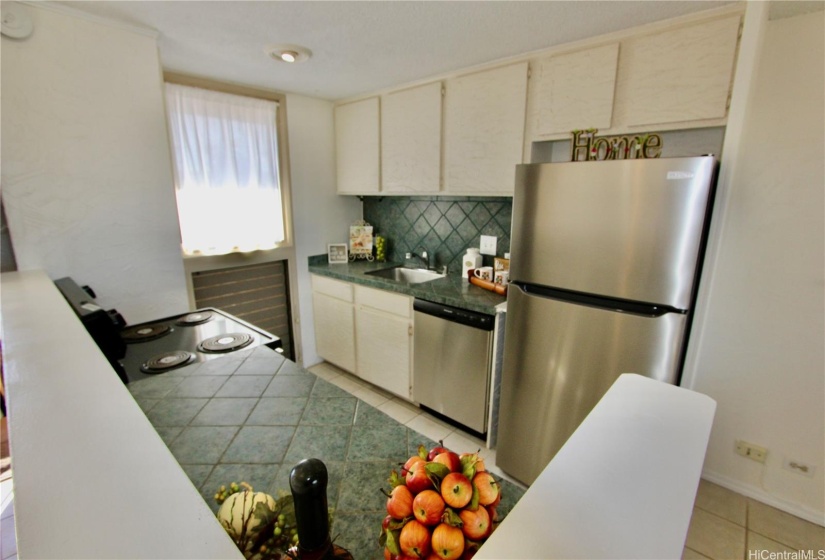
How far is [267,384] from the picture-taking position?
3.93 feet

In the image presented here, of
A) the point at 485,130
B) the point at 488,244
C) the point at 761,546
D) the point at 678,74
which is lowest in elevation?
the point at 761,546

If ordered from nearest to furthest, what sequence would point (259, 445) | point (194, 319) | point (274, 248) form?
1. point (259, 445)
2. point (194, 319)
3. point (274, 248)

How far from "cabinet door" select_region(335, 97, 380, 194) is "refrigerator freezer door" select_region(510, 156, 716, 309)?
4.77 ft

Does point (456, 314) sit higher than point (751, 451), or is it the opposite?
point (456, 314)

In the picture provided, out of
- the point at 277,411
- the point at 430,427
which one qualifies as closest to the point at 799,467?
the point at 430,427

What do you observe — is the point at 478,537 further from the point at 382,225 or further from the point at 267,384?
the point at 382,225

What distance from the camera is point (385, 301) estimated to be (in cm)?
257

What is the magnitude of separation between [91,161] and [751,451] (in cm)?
348

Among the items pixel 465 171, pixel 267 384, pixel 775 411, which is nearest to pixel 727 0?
pixel 465 171

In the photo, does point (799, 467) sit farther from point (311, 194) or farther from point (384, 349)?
point (311, 194)

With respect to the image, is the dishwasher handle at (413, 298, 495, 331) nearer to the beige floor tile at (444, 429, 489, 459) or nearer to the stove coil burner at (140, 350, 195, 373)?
the beige floor tile at (444, 429, 489, 459)

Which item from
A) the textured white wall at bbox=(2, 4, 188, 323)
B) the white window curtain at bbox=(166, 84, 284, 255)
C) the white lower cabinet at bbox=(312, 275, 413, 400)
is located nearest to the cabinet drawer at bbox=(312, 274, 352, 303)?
the white lower cabinet at bbox=(312, 275, 413, 400)

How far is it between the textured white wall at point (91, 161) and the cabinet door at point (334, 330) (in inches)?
48.4

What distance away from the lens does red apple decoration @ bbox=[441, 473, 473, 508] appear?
50 cm
